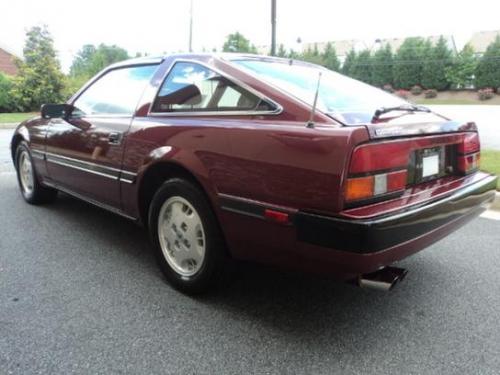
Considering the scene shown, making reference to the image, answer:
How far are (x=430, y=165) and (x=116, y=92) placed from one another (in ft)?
7.82

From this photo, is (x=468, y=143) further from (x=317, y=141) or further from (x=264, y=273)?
(x=264, y=273)

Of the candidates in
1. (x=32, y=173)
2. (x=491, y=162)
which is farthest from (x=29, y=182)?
(x=491, y=162)

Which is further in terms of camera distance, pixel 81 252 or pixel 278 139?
pixel 81 252

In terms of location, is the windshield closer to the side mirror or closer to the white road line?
the side mirror

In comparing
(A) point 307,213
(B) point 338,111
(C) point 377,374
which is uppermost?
(B) point 338,111

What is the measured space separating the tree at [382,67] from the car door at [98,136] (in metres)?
56.0

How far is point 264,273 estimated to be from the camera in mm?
3178

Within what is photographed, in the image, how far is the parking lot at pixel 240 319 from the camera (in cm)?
A: 214

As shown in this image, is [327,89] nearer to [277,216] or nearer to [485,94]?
[277,216]

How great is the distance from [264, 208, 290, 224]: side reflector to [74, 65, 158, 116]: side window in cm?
147

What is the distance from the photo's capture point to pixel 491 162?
668 centimetres

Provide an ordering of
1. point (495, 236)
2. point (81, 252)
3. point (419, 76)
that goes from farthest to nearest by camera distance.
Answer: point (419, 76) < point (495, 236) < point (81, 252)

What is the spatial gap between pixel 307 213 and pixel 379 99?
1245 millimetres

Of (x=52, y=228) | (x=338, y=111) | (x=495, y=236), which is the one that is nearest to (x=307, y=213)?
(x=338, y=111)
